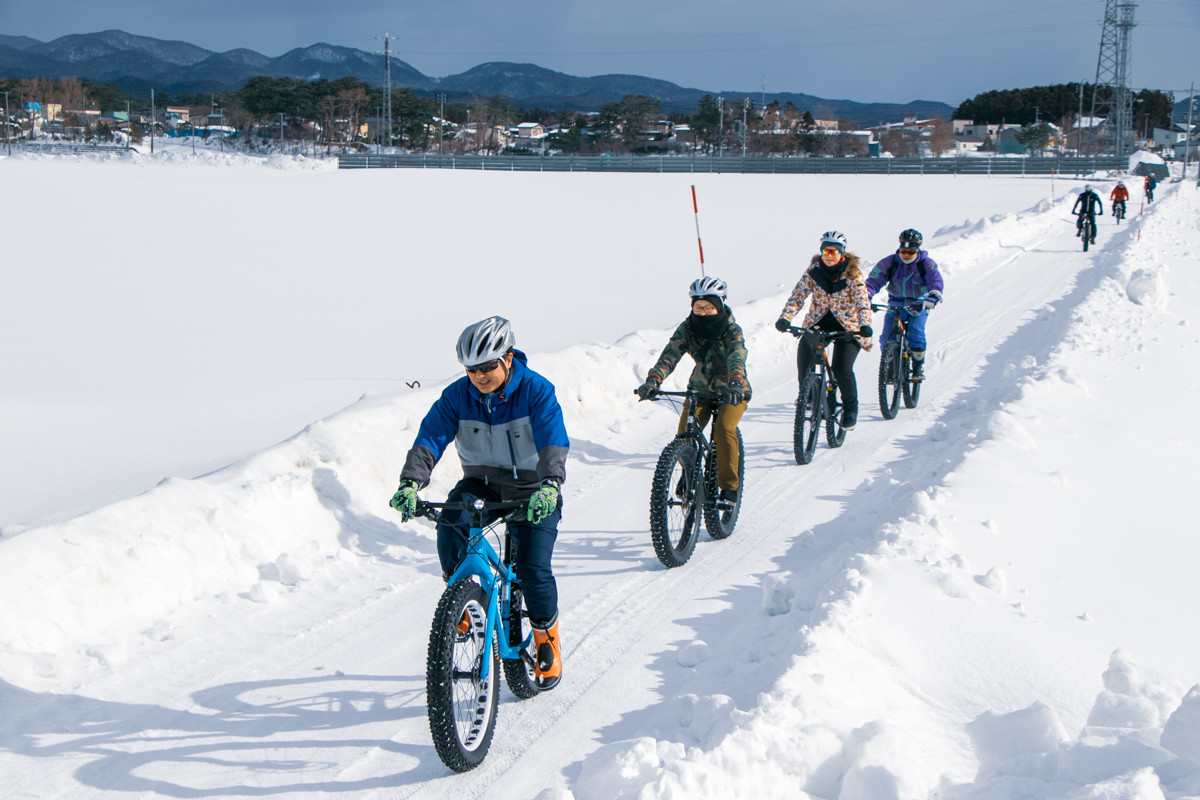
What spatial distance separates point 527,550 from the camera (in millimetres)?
4434

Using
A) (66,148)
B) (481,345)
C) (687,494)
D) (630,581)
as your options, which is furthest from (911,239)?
(66,148)

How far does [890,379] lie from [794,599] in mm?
Result: 5514

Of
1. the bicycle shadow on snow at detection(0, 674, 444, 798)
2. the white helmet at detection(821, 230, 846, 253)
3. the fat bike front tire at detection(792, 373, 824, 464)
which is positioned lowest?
the bicycle shadow on snow at detection(0, 674, 444, 798)

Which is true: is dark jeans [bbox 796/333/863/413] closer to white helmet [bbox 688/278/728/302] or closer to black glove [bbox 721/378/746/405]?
white helmet [bbox 688/278/728/302]

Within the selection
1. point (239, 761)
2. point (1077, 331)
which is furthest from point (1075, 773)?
point (1077, 331)

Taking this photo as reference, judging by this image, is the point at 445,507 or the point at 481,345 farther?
the point at 481,345

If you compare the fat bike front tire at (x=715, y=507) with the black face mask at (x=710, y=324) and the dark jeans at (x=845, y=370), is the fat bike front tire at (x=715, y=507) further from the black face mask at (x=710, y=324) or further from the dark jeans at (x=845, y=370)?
the dark jeans at (x=845, y=370)

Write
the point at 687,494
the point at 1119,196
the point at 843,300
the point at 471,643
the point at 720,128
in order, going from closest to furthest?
the point at 471,643
the point at 687,494
the point at 843,300
the point at 1119,196
the point at 720,128

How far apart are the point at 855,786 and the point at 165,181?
56.0 m

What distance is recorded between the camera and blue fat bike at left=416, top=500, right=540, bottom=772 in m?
3.79

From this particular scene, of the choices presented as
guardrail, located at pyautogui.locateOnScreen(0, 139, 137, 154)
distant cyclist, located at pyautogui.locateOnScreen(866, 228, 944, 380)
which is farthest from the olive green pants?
guardrail, located at pyautogui.locateOnScreen(0, 139, 137, 154)

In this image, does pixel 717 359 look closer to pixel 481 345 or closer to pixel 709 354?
pixel 709 354

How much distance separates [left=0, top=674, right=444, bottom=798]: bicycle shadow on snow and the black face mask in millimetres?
3148

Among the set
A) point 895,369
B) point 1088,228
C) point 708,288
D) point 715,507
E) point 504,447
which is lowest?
point 715,507
